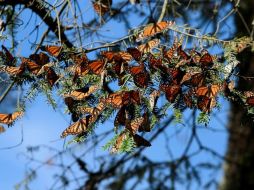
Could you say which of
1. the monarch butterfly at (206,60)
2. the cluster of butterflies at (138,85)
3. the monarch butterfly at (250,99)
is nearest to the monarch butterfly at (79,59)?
the cluster of butterflies at (138,85)

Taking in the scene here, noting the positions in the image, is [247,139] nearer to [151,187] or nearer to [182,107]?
[151,187]

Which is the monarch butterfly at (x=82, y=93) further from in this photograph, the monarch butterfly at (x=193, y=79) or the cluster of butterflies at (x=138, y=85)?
the monarch butterfly at (x=193, y=79)

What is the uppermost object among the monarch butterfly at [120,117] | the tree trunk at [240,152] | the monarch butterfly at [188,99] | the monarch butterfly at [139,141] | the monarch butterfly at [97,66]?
the tree trunk at [240,152]

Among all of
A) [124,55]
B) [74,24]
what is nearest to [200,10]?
[74,24]

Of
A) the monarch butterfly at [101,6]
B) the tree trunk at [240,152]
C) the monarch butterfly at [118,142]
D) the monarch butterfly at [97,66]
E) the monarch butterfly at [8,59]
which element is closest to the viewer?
the monarch butterfly at [118,142]

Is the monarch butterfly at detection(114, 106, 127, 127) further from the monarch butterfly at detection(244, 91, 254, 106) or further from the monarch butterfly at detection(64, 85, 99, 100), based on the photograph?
the monarch butterfly at detection(244, 91, 254, 106)
